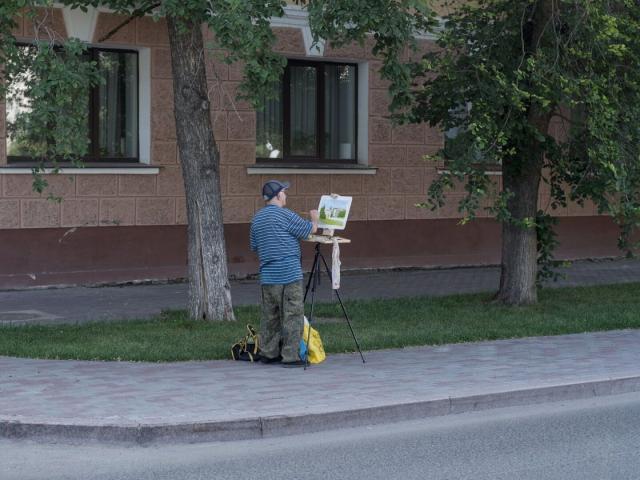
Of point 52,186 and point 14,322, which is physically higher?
point 52,186

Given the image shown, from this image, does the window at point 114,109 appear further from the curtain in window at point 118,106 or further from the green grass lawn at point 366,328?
the green grass lawn at point 366,328

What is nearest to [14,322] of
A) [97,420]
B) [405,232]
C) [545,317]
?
[97,420]

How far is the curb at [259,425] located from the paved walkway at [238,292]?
5.21 m

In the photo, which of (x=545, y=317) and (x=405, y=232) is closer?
(x=545, y=317)

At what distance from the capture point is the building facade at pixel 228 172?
51.6 feet

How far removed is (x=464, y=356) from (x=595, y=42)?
4.06 meters

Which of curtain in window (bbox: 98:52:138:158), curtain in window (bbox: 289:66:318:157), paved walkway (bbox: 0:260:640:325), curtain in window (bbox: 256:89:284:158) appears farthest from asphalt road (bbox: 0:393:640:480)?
curtain in window (bbox: 289:66:318:157)

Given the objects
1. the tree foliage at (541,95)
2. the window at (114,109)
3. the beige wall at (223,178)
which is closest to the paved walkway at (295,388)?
the tree foliage at (541,95)

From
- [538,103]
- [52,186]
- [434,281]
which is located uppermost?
[538,103]

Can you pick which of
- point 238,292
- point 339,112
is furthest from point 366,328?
point 339,112

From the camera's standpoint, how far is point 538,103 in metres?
12.7

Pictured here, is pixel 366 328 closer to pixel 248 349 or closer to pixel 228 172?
pixel 248 349

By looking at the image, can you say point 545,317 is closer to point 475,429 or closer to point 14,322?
point 475,429

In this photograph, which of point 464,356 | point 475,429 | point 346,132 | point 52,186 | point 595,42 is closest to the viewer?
point 475,429
